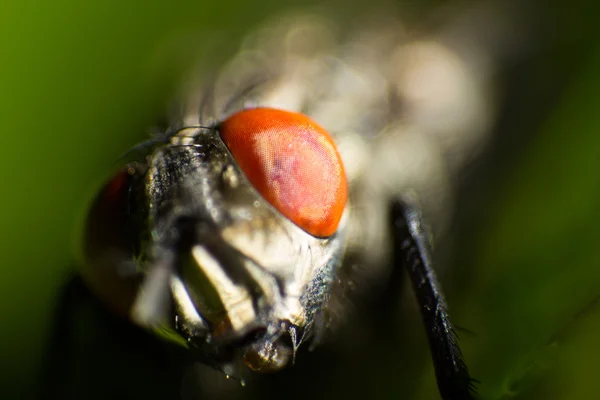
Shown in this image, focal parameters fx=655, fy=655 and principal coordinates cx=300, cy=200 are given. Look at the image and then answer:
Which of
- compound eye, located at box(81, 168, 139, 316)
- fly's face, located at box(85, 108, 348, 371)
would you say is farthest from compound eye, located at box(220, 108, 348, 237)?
compound eye, located at box(81, 168, 139, 316)

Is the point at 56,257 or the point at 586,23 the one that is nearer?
the point at 56,257

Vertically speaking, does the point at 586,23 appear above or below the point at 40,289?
above

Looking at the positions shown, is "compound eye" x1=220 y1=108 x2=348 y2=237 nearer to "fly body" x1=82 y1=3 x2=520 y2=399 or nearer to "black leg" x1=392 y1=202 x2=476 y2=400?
"fly body" x1=82 y1=3 x2=520 y2=399

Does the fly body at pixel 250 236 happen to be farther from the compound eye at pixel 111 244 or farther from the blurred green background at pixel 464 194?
the blurred green background at pixel 464 194

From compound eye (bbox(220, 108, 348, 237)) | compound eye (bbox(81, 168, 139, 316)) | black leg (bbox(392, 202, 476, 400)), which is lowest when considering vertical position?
black leg (bbox(392, 202, 476, 400))

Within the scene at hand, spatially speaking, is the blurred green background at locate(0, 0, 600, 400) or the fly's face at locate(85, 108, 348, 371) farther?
the blurred green background at locate(0, 0, 600, 400)

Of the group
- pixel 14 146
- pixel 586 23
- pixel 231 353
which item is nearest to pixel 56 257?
pixel 14 146

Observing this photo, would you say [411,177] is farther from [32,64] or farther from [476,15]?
[32,64]
